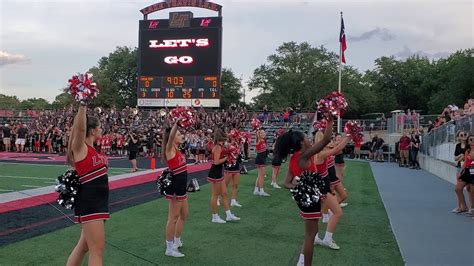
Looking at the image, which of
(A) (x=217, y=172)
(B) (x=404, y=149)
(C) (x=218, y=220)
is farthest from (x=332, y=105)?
(B) (x=404, y=149)

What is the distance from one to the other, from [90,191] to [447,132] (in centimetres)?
1545

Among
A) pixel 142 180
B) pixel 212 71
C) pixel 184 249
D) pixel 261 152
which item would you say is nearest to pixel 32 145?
pixel 212 71

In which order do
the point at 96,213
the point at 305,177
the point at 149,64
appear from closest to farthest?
the point at 96,213 < the point at 305,177 < the point at 149,64

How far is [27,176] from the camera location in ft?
49.6

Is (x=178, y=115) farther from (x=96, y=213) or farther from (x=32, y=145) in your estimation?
(x=32, y=145)

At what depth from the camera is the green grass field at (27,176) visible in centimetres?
1279

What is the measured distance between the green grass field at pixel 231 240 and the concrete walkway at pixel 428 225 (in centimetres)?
24

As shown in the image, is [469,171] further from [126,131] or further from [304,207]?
[126,131]

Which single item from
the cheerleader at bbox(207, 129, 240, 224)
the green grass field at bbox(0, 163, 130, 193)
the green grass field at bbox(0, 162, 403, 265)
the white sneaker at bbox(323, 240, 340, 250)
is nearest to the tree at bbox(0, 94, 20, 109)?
the green grass field at bbox(0, 163, 130, 193)

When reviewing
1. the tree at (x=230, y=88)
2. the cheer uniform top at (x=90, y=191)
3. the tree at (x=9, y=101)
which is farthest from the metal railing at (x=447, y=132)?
the tree at (x=9, y=101)

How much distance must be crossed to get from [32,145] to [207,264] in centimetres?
2688

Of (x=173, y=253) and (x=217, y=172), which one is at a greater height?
(x=217, y=172)

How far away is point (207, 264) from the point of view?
573cm

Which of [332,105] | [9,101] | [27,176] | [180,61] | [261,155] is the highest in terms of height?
[9,101]
